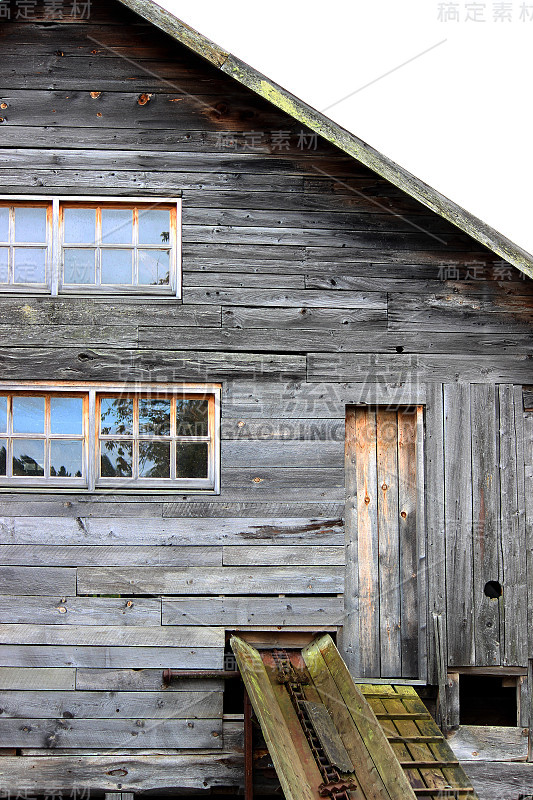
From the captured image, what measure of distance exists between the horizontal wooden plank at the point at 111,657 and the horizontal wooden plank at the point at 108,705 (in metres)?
0.26

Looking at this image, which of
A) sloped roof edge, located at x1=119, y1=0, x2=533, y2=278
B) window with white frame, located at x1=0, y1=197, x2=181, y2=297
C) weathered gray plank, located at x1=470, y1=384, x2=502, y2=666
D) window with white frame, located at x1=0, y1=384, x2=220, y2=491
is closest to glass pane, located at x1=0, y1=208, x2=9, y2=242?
window with white frame, located at x1=0, y1=197, x2=181, y2=297

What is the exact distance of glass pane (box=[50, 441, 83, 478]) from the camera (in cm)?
720

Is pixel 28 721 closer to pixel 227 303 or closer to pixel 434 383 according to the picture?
pixel 227 303

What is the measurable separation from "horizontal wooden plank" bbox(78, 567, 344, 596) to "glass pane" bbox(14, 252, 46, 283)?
2889 millimetres

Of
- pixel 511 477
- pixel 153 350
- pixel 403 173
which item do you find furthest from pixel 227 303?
pixel 511 477

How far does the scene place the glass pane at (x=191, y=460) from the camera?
723 cm

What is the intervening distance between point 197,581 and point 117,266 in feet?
10.4

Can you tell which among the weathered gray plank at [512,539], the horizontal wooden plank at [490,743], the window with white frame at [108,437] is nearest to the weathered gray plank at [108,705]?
the window with white frame at [108,437]

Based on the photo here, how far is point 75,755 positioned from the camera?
22.9 ft

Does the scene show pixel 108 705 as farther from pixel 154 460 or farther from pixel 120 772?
pixel 154 460

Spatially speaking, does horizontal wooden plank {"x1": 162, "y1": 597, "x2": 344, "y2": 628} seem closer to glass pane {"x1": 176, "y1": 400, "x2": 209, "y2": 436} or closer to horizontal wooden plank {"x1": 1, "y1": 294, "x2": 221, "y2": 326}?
glass pane {"x1": 176, "y1": 400, "x2": 209, "y2": 436}

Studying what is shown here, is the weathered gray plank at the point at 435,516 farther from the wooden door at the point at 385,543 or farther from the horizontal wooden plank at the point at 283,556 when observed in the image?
the horizontal wooden plank at the point at 283,556

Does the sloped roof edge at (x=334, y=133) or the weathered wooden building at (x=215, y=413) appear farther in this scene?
the weathered wooden building at (x=215, y=413)

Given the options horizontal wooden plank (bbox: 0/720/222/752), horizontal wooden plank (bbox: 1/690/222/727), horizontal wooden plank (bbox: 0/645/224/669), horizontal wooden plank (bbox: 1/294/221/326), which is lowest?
horizontal wooden plank (bbox: 0/720/222/752)
